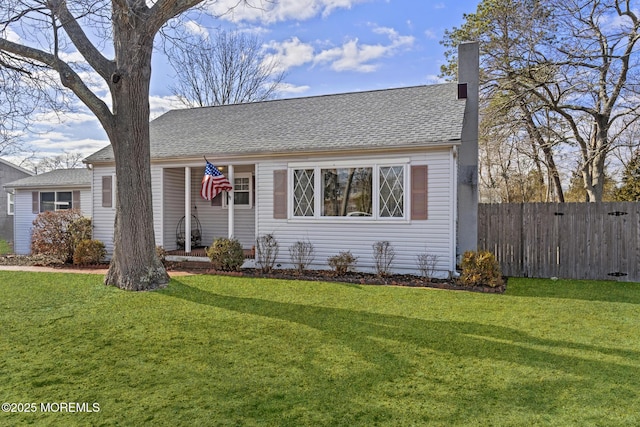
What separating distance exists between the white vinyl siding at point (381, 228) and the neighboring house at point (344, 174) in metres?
0.02

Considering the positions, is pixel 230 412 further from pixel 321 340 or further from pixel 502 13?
pixel 502 13

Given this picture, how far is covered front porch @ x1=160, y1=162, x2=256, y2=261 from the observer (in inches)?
461

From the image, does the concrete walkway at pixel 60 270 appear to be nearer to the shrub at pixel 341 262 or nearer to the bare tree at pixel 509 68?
the shrub at pixel 341 262

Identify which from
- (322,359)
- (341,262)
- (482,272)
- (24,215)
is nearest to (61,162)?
(24,215)

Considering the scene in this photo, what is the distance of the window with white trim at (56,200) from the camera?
16.6 metres

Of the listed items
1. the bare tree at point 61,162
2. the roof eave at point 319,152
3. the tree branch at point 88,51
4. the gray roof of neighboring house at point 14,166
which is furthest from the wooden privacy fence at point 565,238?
the bare tree at point 61,162

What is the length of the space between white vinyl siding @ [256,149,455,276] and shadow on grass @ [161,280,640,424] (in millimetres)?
3273

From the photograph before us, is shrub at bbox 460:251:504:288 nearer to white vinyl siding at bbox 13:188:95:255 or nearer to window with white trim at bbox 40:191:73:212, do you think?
white vinyl siding at bbox 13:188:95:255

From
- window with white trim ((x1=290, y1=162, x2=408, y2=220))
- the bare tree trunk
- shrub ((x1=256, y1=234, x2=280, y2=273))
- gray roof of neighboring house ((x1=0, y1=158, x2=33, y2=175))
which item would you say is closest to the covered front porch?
shrub ((x1=256, y1=234, x2=280, y2=273))

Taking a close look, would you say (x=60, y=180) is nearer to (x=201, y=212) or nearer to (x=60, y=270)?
(x=201, y=212)

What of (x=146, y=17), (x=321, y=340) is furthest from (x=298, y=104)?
(x=321, y=340)

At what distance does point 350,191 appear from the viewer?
934 centimetres

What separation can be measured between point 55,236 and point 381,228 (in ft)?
30.0

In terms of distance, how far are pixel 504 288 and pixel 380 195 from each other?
315cm
